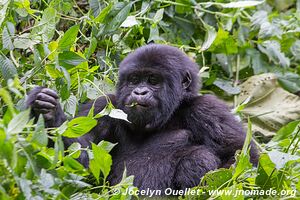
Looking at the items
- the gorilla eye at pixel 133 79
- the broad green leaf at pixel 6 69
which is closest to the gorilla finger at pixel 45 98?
the broad green leaf at pixel 6 69

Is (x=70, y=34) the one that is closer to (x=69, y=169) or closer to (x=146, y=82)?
(x=146, y=82)

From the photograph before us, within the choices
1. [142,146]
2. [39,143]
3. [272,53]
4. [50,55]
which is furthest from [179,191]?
[272,53]

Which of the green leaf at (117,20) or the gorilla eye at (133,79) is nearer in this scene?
the gorilla eye at (133,79)

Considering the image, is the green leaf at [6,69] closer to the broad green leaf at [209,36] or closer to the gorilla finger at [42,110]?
the gorilla finger at [42,110]

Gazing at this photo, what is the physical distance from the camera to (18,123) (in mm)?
2754

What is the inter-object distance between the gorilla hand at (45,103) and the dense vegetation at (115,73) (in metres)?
0.07

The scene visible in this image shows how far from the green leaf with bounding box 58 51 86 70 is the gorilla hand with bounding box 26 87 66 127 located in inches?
7.5

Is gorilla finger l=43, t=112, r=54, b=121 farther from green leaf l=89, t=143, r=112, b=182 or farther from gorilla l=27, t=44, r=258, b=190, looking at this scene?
green leaf l=89, t=143, r=112, b=182

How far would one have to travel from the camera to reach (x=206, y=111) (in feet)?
15.0

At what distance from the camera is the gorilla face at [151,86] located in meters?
4.48

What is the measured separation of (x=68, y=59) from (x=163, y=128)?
897 millimetres

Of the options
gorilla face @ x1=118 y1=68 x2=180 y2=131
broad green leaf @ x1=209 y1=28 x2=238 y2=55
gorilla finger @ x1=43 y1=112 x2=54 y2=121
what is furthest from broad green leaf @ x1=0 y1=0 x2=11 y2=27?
broad green leaf @ x1=209 y1=28 x2=238 y2=55

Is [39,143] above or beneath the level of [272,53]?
above

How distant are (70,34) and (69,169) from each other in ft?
3.49
